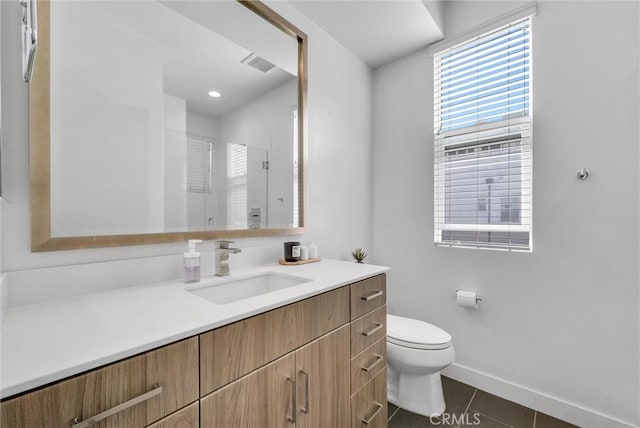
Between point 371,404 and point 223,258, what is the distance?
0.95m

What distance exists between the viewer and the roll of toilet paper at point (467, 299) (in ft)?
5.92

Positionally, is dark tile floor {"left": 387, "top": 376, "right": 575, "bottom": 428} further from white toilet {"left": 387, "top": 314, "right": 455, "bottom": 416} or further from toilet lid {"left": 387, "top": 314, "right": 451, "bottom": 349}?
toilet lid {"left": 387, "top": 314, "right": 451, "bottom": 349}

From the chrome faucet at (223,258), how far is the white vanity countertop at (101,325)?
189 millimetres

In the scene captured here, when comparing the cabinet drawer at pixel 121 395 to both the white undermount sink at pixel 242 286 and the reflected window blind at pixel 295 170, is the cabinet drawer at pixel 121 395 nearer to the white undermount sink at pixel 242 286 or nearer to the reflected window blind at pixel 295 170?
the white undermount sink at pixel 242 286

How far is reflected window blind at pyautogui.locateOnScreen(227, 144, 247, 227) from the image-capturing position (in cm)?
136

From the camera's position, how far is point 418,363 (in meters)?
1.52

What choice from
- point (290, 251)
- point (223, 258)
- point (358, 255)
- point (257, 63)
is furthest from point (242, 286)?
point (257, 63)

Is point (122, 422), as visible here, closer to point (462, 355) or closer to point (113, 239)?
point (113, 239)

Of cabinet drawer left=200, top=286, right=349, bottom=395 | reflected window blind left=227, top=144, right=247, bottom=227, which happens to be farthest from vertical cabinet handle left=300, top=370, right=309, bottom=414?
reflected window blind left=227, top=144, right=247, bottom=227

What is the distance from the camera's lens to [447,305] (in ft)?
6.45

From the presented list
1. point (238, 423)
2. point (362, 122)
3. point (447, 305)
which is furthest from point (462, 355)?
point (362, 122)

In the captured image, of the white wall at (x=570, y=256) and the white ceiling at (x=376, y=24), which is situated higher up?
the white ceiling at (x=376, y=24)

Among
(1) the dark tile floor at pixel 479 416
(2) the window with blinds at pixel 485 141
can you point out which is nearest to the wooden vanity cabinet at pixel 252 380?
(1) the dark tile floor at pixel 479 416

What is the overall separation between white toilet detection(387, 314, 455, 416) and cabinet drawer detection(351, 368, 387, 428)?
0.25m
